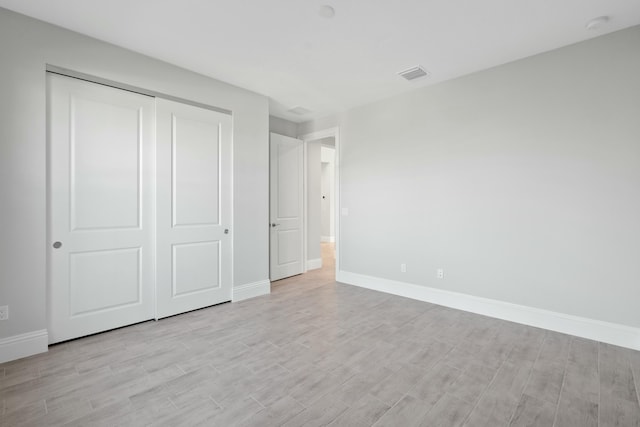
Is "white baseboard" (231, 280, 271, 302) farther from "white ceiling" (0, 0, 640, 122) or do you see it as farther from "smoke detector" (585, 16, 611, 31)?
"smoke detector" (585, 16, 611, 31)

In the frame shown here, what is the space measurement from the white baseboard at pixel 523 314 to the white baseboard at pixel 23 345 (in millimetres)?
3785

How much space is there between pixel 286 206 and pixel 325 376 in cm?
342

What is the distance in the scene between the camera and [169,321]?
3246 mm

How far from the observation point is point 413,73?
3516 millimetres

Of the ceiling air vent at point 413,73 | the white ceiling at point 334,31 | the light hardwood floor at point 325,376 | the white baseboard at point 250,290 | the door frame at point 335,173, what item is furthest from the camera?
the door frame at point 335,173

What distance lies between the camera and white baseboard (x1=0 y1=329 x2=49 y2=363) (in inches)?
93.1

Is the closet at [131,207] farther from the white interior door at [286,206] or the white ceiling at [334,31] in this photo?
the white interior door at [286,206]

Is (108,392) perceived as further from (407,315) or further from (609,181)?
(609,181)

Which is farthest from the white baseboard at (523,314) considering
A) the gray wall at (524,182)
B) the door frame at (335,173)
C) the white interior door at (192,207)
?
the white interior door at (192,207)

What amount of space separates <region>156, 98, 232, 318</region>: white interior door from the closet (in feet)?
0.04

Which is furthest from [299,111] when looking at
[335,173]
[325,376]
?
[325,376]

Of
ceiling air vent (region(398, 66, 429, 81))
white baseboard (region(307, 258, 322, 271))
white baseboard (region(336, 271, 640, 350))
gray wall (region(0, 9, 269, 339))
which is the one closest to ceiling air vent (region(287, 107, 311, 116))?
ceiling air vent (region(398, 66, 429, 81))

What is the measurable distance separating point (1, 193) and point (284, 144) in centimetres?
359

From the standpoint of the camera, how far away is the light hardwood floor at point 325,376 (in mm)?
1777
